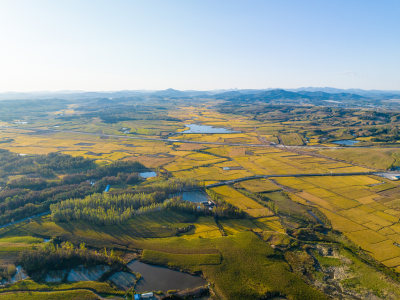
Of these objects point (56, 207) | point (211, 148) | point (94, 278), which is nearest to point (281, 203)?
point (94, 278)

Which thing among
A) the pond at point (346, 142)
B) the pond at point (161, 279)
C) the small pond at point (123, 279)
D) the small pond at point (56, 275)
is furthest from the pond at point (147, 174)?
the pond at point (346, 142)

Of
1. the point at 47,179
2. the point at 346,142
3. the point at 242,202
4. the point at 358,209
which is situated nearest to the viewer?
the point at 358,209

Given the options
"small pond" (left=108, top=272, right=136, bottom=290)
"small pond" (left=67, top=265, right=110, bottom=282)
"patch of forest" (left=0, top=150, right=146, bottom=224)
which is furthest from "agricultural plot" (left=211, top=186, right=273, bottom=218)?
"small pond" (left=67, top=265, right=110, bottom=282)

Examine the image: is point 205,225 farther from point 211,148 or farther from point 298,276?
point 211,148

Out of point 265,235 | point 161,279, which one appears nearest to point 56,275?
point 161,279

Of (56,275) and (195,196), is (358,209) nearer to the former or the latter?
(195,196)

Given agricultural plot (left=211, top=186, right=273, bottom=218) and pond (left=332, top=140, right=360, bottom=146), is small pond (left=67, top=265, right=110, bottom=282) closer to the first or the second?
agricultural plot (left=211, top=186, right=273, bottom=218)

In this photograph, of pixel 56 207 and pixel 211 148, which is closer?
pixel 56 207
